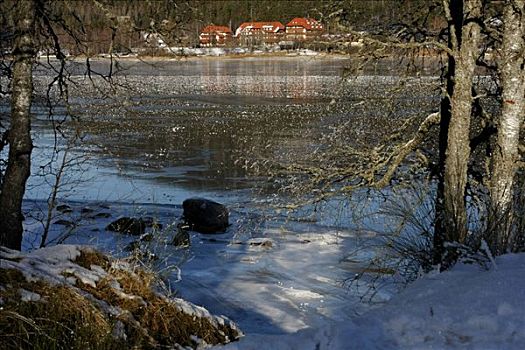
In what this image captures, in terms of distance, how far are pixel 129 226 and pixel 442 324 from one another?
818 centimetres

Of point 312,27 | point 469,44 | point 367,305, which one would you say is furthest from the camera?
point 312,27

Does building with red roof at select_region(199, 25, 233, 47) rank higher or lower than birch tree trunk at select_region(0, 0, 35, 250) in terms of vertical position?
higher

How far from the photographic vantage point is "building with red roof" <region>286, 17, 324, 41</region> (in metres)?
8.55

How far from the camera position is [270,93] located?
117 ft

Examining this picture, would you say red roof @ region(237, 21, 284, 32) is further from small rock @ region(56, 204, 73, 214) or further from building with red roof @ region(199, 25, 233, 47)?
small rock @ region(56, 204, 73, 214)

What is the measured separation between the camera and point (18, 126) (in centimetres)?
657

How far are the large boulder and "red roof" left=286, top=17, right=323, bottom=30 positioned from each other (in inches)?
160

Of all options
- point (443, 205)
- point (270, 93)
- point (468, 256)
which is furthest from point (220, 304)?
point (270, 93)

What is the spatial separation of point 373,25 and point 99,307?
6.12m

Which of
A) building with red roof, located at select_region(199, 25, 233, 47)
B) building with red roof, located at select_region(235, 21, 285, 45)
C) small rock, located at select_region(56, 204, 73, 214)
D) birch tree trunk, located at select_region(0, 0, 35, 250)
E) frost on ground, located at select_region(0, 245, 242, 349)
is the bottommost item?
small rock, located at select_region(56, 204, 73, 214)

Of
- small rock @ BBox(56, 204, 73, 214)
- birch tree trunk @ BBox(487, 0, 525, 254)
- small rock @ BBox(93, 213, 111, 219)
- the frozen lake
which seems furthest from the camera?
small rock @ BBox(56, 204, 73, 214)

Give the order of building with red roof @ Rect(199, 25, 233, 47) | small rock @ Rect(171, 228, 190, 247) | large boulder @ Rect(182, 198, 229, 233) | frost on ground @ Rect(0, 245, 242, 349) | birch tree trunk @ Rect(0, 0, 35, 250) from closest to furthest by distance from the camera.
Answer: frost on ground @ Rect(0, 245, 242, 349) → birch tree trunk @ Rect(0, 0, 35, 250) → building with red roof @ Rect(199, 25, 233, 47) → small rock @ Rect(171, 228, 190, 247) → large boulder @ Rect(182, 198, 229, 233)

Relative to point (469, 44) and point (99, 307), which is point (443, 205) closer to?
point (469, 44)

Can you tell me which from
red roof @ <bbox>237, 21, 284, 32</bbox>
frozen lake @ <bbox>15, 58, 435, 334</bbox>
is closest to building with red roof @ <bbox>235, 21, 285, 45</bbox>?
red roof @ <bbox>237, 21, 284, 32</bbox>
